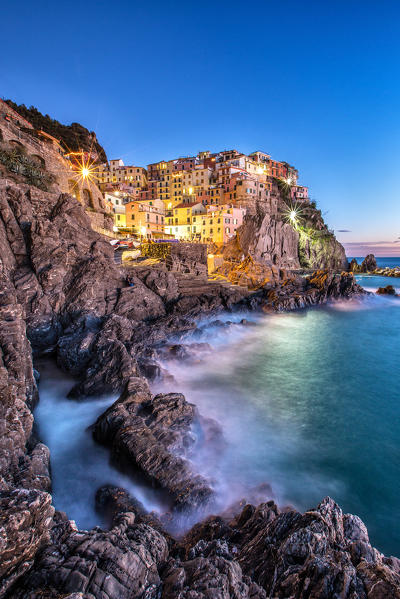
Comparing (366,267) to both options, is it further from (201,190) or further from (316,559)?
(316,559)

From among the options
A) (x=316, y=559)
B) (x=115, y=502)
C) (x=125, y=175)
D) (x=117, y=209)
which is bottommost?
(x=115, y=502)

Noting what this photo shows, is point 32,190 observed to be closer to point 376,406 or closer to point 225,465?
point 225,465

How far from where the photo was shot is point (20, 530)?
373 cm

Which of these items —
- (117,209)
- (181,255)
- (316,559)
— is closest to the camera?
(316,559)

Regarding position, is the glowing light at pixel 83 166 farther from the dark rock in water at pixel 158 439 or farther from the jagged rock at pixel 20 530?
the jagged rock at pixel 20 530

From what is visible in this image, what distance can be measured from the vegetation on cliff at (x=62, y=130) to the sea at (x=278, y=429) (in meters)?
69.5

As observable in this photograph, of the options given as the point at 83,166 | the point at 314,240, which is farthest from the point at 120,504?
the point at 314,240

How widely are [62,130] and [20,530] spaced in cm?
8703

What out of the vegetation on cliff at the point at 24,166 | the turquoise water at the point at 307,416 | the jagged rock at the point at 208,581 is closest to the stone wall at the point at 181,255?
the turquoise water at the point at 307,416

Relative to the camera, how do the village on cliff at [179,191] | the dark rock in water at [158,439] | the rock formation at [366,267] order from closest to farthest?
the dark rock in water at [158,439] < the village on cliff at [179,191] < the rock formation at [366,267]

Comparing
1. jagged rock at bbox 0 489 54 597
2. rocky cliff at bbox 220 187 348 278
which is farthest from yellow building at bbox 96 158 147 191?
jagged rock at bbox 0 489 54 597

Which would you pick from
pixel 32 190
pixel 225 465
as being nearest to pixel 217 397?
pixel 225 465

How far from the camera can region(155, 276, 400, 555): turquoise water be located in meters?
8.93

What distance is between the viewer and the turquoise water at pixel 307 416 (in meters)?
8.93
